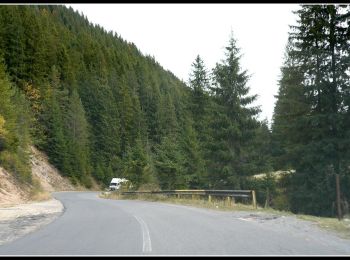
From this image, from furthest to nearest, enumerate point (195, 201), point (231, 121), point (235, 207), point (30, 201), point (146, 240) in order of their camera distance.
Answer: point (231, 121)
point (30, 201)
point (195, 201)
point (235, 207)
point (146, 240)

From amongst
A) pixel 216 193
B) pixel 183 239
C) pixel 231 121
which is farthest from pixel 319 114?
pixel 183 239

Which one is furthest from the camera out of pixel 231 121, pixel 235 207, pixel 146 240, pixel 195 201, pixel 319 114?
pixel 231 121

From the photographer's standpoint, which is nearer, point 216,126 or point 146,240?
point 146,240

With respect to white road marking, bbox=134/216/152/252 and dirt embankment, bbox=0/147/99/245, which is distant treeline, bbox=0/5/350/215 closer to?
dirt embankment, bbox=0/147/99/245

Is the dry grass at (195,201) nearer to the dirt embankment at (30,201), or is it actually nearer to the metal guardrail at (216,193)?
the metal guardrail at (216,193)

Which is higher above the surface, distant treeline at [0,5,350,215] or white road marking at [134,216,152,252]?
distant treeline at [0,5,350,215]

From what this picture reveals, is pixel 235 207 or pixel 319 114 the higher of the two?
pixel 319 114

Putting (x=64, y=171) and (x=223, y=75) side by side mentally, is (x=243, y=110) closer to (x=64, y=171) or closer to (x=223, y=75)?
(x=223, y=75)

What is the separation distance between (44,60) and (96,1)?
8208cm

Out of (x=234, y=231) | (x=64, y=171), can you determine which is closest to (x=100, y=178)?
(x=64, y=171)

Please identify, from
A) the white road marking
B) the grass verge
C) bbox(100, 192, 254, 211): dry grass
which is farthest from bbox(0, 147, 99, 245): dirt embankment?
the grass verge

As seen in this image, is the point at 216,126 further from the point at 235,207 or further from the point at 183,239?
the point at 183,239

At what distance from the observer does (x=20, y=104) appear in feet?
205

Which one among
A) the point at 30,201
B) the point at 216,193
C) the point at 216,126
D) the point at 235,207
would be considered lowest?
the point at 235,207
